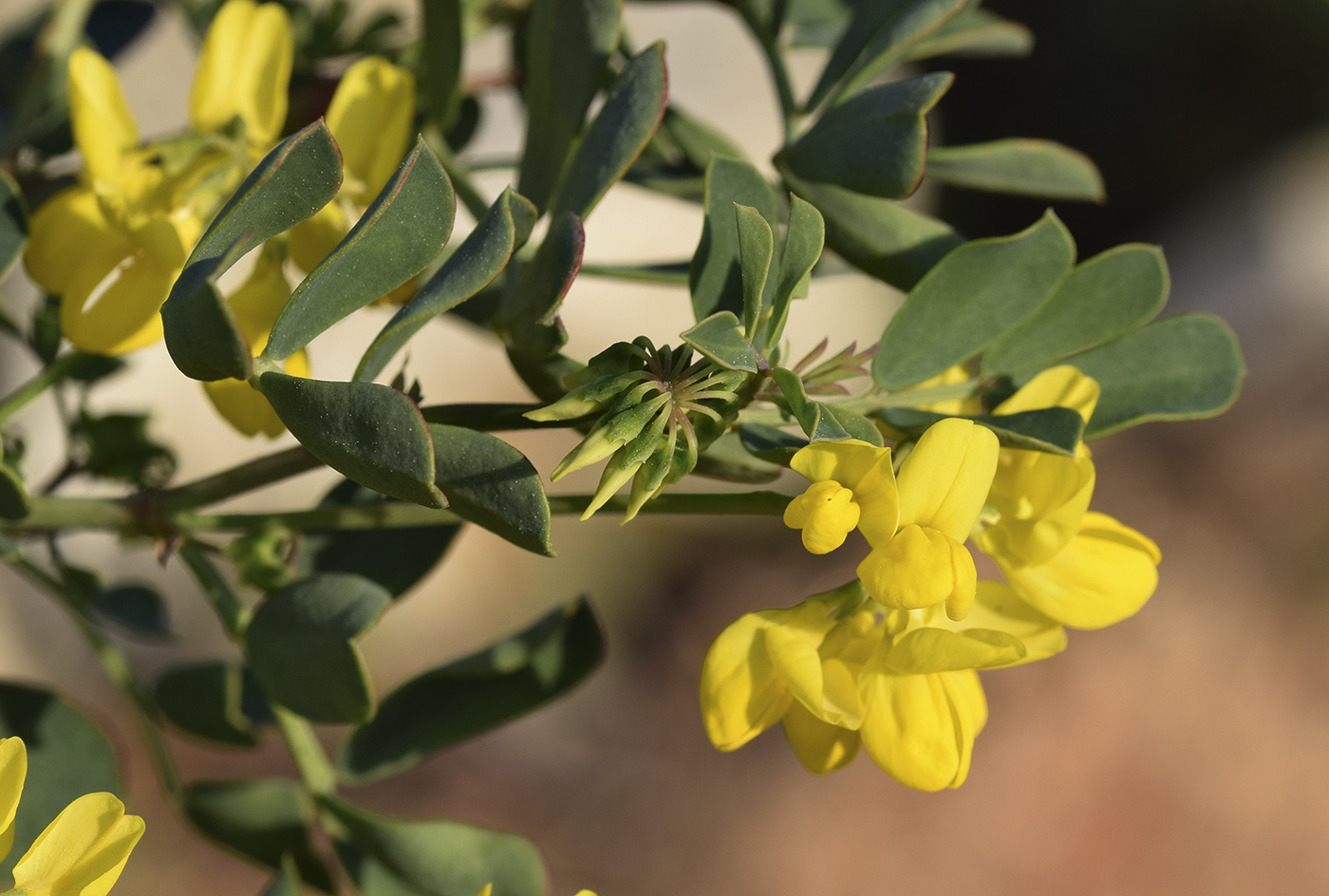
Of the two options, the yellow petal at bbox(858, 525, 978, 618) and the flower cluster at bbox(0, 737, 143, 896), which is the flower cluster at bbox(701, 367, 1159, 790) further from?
the flower cluster at bbox(0, 737, 143, 896)

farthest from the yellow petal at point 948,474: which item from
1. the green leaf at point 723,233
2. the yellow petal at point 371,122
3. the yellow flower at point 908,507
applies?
the yellow petal at point 371,122

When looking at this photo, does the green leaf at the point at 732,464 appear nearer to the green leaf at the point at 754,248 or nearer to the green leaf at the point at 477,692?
the green leaf at the point at 754,248

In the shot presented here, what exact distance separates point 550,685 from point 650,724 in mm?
1982

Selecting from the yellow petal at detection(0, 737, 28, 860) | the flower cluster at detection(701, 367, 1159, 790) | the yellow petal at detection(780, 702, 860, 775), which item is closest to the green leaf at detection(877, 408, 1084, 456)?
the flower cluster at detection(701, 367, 1159, 790)

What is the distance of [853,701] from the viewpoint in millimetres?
443

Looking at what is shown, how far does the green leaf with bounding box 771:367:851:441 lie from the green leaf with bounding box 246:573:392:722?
202mm

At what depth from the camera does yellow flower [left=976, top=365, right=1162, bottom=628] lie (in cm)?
45

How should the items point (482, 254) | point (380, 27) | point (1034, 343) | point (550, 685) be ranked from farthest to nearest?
point (380, 27), point (550, 685), point (1034, 343), point (482, 254)

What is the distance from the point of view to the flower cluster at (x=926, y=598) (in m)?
0.40

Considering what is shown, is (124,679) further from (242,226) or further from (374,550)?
(242,226)

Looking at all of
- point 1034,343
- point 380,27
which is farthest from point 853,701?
point 380,27

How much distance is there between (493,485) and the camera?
376 millimetres

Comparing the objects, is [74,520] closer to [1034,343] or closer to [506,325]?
[506,325]

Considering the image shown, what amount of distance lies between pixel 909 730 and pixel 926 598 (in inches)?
2.8
